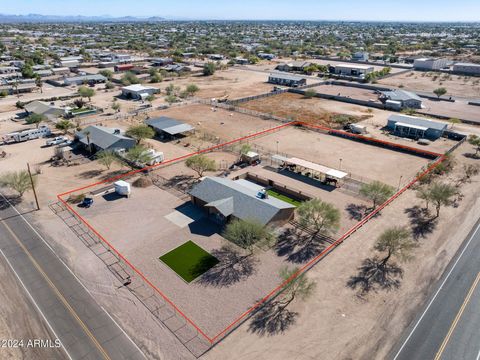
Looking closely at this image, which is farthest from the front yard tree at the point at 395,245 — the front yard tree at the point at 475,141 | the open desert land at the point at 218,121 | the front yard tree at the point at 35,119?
the front yard tree at the point at 35,119

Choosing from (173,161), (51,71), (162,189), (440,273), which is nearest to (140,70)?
(51,71)

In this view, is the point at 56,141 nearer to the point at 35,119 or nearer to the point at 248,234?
the point at 35,119

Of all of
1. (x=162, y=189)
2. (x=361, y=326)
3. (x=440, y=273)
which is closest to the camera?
(x=361, y=326)

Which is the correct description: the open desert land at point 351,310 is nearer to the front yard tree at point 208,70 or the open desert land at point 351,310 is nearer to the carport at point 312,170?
the carport at point 312,170

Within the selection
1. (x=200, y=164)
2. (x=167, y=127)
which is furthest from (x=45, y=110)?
(x=200, y=164)

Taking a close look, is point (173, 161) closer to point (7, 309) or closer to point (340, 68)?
point (7, 309)

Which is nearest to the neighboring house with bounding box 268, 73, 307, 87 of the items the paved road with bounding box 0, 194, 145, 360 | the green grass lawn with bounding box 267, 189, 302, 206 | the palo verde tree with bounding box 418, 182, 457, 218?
the green grass lawn with bounding box 267, 189, 302, 206
